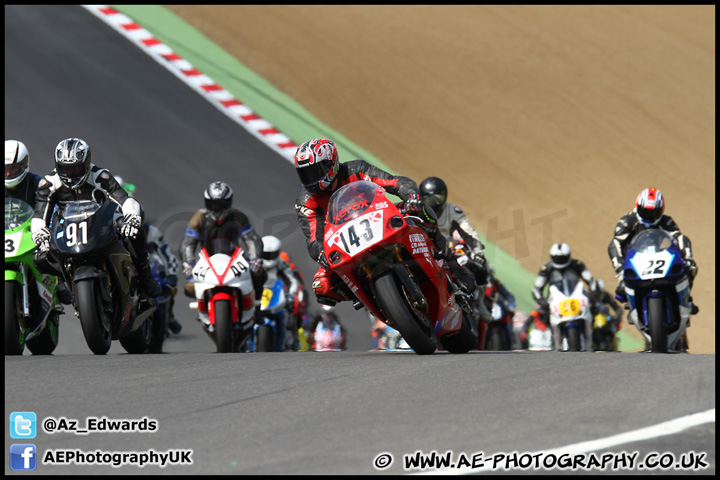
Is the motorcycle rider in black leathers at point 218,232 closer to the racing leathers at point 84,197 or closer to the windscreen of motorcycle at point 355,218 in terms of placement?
the racing leathers at point 84,197

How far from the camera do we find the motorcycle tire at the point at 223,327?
11.5m

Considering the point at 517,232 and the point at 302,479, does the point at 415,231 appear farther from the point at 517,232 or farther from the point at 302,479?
the point at 517,232

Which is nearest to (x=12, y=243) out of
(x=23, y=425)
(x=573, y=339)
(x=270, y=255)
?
(x=23, y=425)

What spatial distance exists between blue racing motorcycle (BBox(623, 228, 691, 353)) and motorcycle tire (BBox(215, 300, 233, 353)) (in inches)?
163

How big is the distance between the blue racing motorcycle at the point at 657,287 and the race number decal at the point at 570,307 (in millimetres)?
4001

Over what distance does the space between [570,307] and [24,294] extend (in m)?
7.93

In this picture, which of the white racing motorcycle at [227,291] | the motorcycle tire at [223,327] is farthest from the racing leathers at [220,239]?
the motorcycle tire at [223,327]

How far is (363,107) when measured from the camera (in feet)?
91.8

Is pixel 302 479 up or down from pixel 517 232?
down

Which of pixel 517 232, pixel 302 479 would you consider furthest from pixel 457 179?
pixel 302 479

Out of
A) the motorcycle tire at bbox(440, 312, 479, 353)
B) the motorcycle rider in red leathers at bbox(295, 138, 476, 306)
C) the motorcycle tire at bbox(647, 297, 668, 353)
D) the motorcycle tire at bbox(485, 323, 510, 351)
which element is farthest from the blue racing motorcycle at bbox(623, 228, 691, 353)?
the motorcycle tire at bbox(485, 323, 510, 351)

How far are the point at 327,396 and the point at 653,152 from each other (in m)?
21.9

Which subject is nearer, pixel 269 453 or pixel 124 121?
pixel 269 453

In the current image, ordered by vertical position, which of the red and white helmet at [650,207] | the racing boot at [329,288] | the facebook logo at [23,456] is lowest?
the facebook logo at [23,456]
